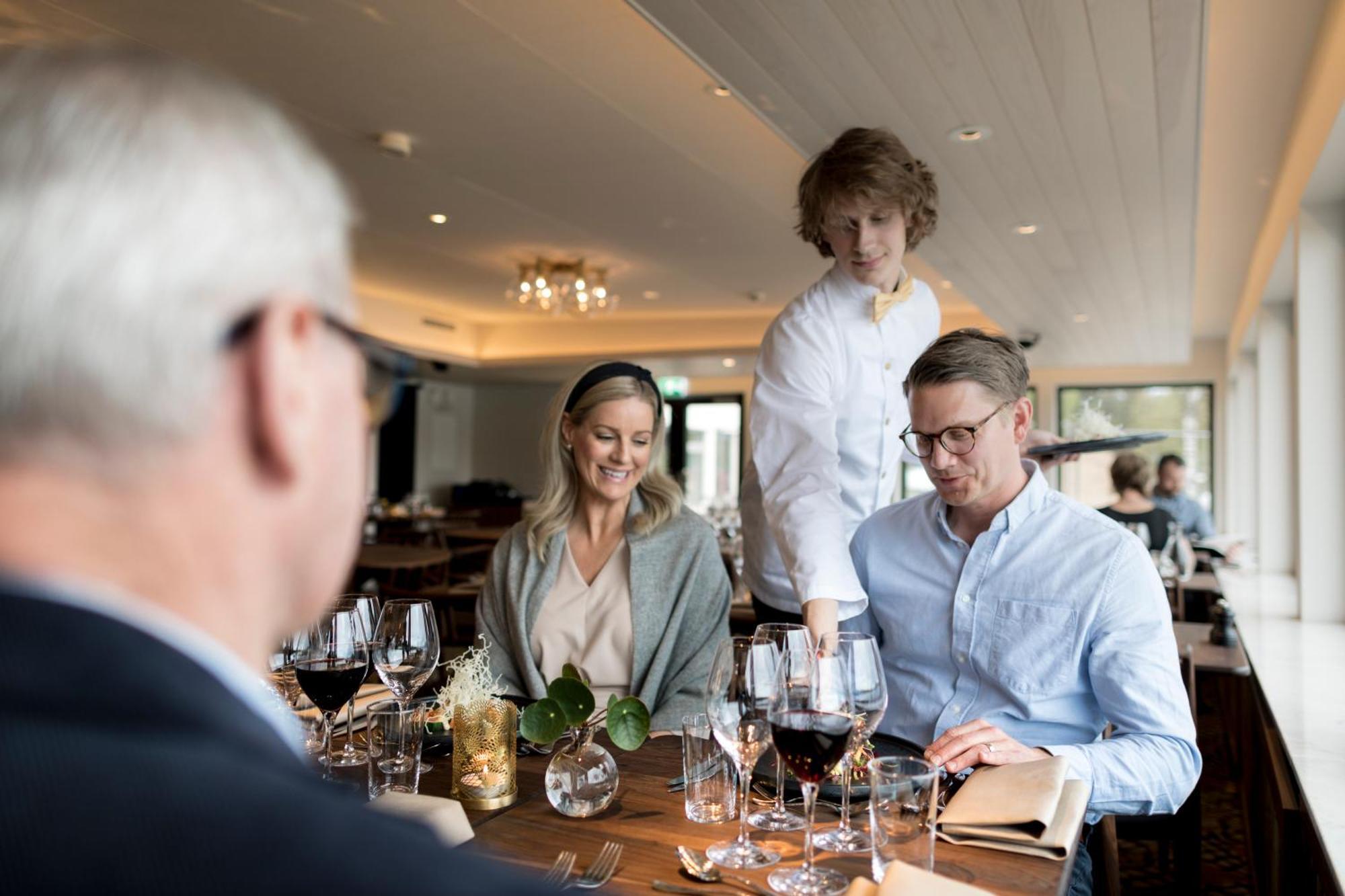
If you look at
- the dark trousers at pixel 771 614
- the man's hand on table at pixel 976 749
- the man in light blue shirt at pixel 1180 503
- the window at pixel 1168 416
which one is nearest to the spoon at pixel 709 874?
the man's hand on table at pixel 976 749

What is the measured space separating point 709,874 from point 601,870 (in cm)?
13

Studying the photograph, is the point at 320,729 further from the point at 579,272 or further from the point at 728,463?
the point at 728,463

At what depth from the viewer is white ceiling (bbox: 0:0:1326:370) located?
Answer: 310 cm

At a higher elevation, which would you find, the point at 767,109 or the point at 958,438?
the point at 767,109

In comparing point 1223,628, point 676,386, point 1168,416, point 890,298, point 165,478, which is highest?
point 676,386

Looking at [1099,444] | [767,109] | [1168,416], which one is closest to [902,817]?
[1099,444]

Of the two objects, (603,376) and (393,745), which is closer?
(393,745)

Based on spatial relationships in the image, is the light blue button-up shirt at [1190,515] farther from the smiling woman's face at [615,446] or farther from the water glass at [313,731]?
the water glass at [313,731]

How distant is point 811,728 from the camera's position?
1208 mm

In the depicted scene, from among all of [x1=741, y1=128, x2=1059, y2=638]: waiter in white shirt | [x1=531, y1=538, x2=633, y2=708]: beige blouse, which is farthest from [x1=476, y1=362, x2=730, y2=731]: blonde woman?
[x1=741, y1=128, x2=1059, y2=638]: waiter in white shirt

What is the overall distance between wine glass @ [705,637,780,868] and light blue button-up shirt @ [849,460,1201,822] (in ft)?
1.83

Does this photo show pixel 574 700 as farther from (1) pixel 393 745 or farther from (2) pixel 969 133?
(2) pixel 969 133

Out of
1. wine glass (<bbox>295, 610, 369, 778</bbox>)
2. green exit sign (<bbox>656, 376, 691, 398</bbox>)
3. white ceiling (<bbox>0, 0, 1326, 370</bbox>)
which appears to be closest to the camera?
wine glass (<bbox>295, 610, 369, 778</bbox>)

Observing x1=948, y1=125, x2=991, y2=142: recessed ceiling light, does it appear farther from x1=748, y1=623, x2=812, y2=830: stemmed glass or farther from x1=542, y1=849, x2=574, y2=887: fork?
x1=542, y1=849, x2=574, y2=887: fork
